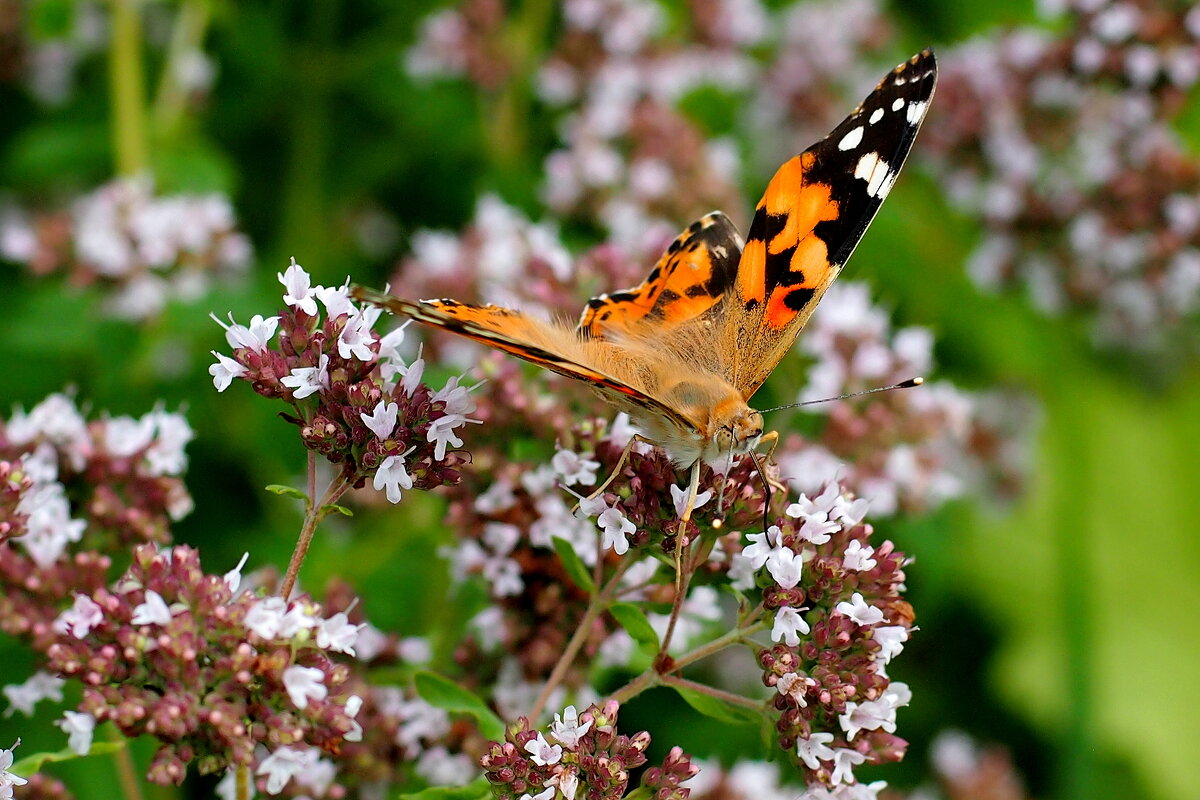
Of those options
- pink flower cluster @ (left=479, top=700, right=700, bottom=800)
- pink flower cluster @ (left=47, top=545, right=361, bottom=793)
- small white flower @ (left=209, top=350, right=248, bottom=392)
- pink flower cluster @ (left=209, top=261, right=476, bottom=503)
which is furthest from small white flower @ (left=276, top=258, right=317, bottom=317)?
pink flower cluster @ (left=479, top=700, right=700, bottom=800)

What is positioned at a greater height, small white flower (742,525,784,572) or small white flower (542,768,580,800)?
small white flower (742,525,784,572)

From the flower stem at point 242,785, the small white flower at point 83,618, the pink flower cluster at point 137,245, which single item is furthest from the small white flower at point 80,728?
the pink flower cluster at point 137,245

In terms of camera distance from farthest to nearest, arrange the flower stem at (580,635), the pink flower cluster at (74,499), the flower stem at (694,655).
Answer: the pink flower cluster at (74,499)
the flower stem at (580,635)
the flower stem at (694,655)

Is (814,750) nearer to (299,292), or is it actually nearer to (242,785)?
(242,785)

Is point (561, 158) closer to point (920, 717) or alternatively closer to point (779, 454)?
point (779, 454)

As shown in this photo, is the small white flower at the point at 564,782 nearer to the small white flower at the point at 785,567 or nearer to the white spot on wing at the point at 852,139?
the small white flower at the point at 785,567

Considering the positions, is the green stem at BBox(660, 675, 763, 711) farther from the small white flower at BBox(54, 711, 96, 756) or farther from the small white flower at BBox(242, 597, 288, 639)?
the small white flower at BBox(54, 711, 96, 756)
